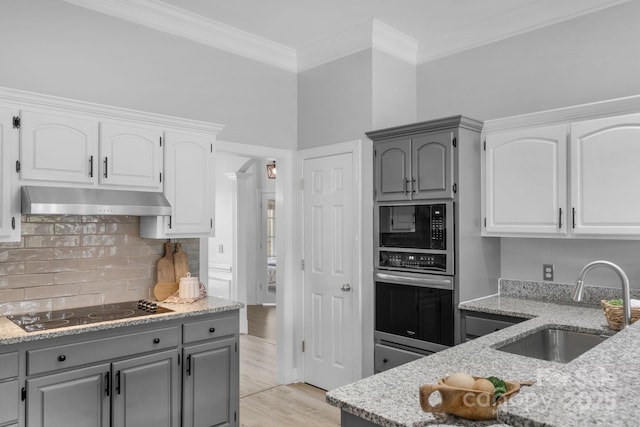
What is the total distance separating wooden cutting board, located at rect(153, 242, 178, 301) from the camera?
10.9 ft

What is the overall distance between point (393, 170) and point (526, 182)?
950mm

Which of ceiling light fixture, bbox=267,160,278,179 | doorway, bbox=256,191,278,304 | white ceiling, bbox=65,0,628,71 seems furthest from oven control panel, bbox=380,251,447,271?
doorway, bbox=256,191,278,304

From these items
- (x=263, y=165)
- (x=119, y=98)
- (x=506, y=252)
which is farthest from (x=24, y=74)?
(x=263, y=165)

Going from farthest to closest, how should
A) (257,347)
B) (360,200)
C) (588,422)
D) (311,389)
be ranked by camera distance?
(257,347), (311,389), (360,200), (588,422)

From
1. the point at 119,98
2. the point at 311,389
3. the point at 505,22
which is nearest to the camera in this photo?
the point at 119,98

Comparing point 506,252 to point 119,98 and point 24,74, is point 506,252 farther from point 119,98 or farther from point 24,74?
point 24,74

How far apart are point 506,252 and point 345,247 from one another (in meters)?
1.28

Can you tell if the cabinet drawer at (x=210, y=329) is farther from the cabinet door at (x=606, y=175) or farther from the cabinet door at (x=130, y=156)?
the cabinet door at (x=606, y=175)

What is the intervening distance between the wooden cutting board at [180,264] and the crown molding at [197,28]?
167cm

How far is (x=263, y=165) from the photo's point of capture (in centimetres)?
799

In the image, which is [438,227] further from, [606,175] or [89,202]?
[89,202]

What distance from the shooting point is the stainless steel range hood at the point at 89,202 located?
249cm

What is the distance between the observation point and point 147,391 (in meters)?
2.71

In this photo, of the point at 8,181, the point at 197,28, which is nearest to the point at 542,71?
the point at 197,28
